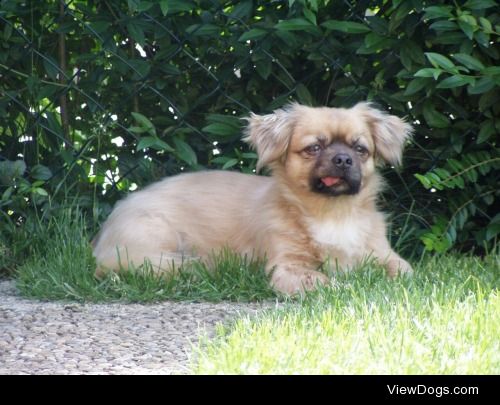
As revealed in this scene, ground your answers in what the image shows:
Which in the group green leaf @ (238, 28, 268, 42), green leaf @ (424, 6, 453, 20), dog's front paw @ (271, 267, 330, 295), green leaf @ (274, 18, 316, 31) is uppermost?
green leaf @ (424, 6, 453, 20)

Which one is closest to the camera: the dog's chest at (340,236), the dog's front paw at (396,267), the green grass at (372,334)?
the green grass at (372,334)

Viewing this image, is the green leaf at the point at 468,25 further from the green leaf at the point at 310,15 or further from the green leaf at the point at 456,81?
the green leaf at the point at 310,15

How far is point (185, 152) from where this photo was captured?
5113 mm

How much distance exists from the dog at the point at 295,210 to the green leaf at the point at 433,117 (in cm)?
16

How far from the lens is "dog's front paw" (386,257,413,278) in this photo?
4.28 meters

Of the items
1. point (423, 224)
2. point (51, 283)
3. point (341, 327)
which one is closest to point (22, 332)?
point (51, 283)

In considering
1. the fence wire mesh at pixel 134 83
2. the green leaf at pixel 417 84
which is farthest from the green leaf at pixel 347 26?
the green leaf at pixel 417 84

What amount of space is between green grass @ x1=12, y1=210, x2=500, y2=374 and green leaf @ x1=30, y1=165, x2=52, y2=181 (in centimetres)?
23

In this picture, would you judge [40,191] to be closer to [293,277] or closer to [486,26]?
[293,277]

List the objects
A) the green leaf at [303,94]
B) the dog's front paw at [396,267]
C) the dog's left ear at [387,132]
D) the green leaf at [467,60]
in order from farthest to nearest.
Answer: the green leaf at [303,94], the dog's left ear at [387,132], the green leaf at [467,60], the dog's front paw at [396,267]

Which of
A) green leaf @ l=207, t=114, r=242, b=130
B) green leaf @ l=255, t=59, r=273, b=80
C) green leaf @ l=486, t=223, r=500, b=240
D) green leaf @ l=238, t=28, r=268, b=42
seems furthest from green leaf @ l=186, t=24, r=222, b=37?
green leaf @ l=486, t=223, r=500, b=240

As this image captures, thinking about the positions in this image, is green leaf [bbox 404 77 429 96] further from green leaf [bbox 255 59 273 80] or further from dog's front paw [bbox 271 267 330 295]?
dog's front paw [bbox 271 267 330 295]

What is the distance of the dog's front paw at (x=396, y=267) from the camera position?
428cm

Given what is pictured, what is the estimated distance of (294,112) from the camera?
15.6 ft
